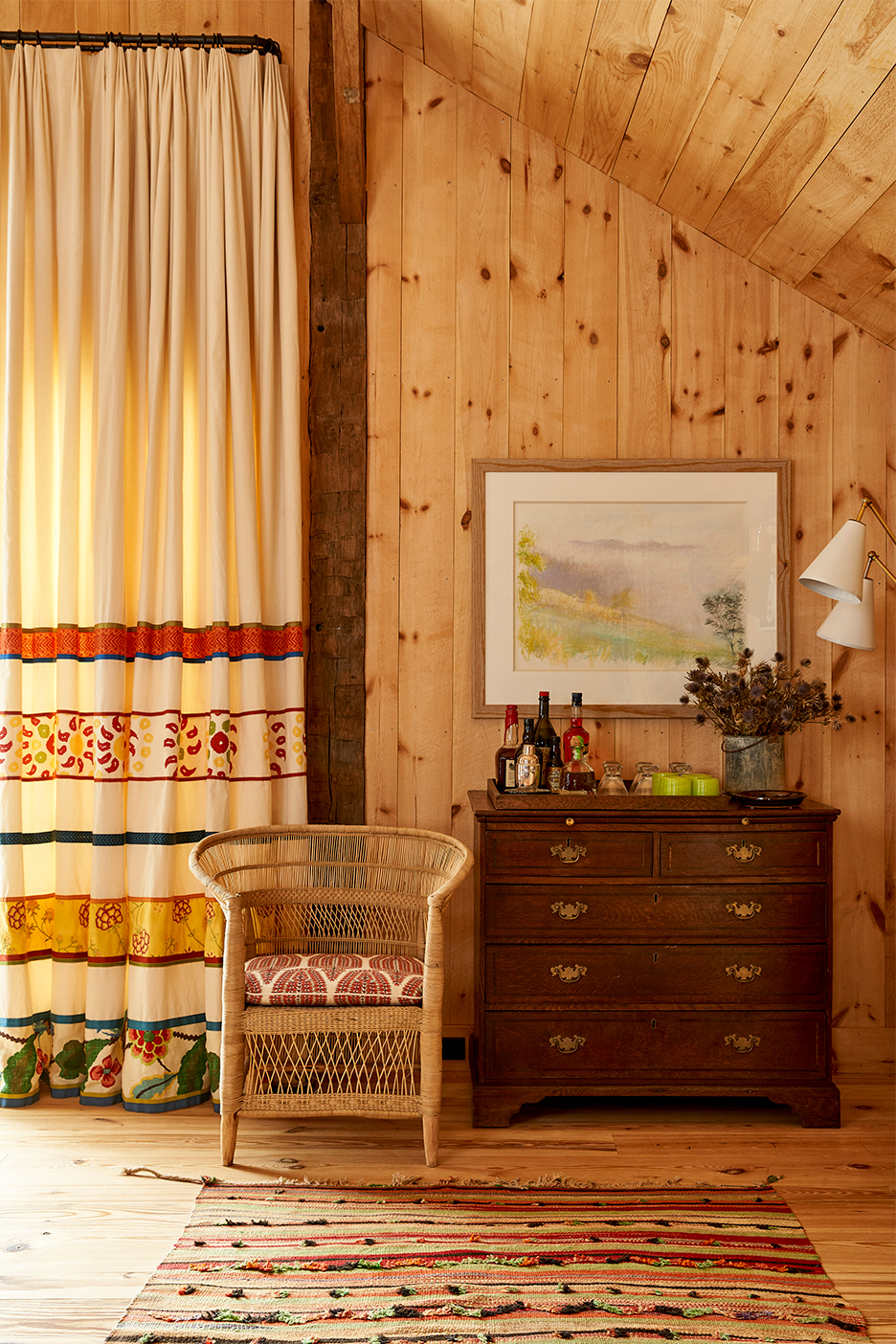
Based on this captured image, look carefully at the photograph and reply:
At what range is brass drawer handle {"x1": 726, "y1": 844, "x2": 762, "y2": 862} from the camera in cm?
261

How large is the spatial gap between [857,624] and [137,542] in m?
2.17

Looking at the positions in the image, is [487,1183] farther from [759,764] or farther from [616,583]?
[616,583]

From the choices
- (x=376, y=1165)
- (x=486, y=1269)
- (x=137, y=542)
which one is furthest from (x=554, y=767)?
(x=137, y=542)

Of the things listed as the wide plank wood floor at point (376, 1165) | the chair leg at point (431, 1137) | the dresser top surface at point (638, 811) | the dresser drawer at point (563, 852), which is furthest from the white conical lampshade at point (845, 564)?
the chair leg at point (431, 1137)

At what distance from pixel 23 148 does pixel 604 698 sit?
97.7 inches

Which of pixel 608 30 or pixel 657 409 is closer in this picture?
pixel 608 30

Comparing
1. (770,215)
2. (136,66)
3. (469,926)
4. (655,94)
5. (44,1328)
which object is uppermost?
(136,66)

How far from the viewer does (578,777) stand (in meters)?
2.74

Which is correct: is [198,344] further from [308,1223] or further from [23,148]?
[308,1223]

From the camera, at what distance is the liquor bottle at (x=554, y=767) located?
Result: 272 cm

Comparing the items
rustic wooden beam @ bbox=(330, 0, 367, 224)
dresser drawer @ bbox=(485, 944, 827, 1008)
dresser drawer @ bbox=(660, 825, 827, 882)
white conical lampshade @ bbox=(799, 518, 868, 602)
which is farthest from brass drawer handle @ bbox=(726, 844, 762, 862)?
rustic wooden beam @ bbox=(330, 0, 367, 224)

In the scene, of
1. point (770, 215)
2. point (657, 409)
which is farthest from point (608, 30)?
point (657, 409)

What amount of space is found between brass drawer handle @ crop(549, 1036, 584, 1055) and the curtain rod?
312 cm

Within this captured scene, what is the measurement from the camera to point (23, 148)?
2.86m
